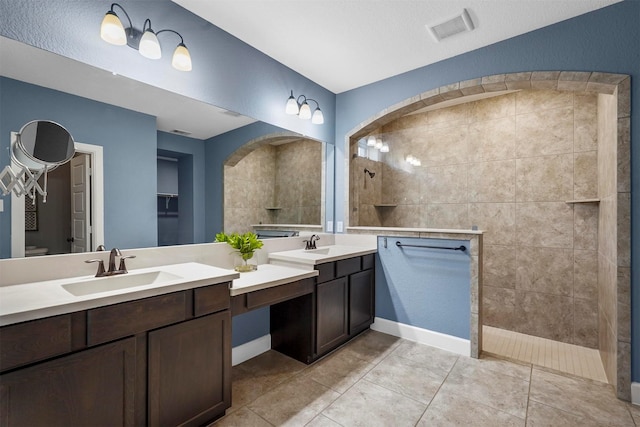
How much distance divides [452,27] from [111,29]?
7.38 feet

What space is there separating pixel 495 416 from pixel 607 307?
1.35 metres

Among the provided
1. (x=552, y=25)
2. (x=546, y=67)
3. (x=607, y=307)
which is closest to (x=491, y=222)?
(x=607, y=307)

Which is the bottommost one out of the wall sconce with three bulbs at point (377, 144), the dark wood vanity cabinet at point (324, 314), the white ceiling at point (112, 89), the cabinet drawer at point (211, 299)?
the dark wood vanity cabinet at point (324, 314)

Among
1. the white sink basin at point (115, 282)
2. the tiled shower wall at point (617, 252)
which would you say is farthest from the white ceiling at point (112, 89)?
the tiled shower wall at point (617, 252)

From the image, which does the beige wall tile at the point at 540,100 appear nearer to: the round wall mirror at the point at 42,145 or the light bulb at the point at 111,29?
the light bulb at the point at 111,29

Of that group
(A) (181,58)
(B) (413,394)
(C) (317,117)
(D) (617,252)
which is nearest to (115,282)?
(A) (181,58)

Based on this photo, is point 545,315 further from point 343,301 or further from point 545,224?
point 343,301

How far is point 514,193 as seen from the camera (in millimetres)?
3281

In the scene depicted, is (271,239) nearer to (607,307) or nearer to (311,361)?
(311,361)

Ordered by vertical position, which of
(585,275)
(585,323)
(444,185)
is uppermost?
(444,185)

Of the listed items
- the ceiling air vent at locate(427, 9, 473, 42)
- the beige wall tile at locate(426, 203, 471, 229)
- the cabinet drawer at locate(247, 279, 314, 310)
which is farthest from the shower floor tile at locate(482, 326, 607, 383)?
the ceiling air vent at locate(427, 9, 473, 42)

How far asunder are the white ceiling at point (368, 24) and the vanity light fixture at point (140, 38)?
0.37 m

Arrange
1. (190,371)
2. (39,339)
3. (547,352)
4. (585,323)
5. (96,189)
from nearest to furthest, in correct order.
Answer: (39,339), (190,371), (96,189), (547,352), (585,323)

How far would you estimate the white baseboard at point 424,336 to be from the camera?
2.60 m
